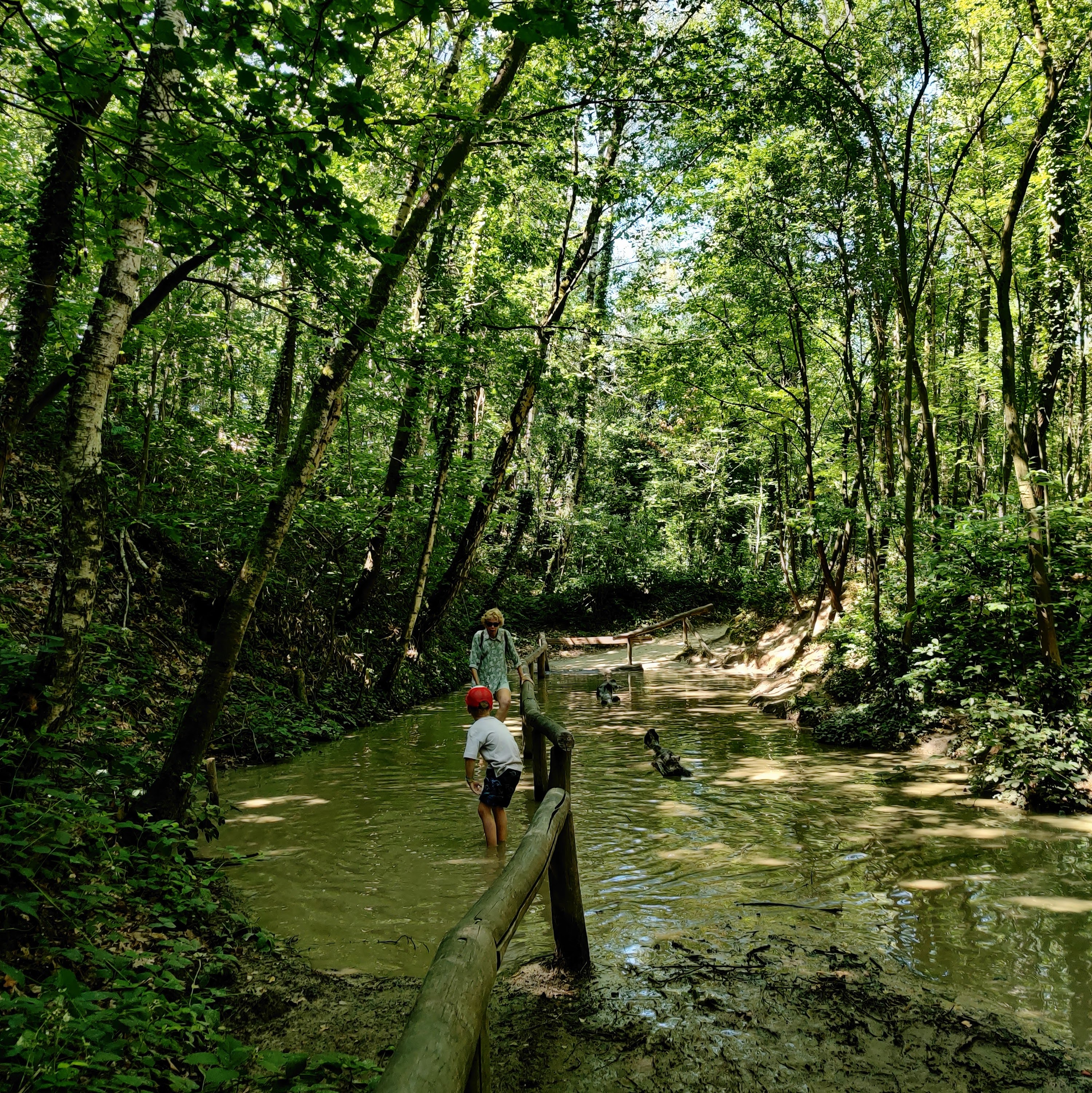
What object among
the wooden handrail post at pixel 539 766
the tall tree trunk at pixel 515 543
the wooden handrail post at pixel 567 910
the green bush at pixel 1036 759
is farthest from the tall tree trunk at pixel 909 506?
the tall tree trunk at pixel 515 543

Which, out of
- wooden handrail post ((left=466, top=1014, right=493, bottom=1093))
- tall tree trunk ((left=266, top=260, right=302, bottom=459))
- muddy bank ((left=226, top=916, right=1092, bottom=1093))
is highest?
tall tree trunk ((left=266, top=260, right=302, bottom=459))

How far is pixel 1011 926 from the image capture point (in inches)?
180

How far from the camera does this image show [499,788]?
6070 mm

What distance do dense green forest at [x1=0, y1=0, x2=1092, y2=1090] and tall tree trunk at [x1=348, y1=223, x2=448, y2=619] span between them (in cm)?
10

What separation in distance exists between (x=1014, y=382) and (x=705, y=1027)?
8.07 m

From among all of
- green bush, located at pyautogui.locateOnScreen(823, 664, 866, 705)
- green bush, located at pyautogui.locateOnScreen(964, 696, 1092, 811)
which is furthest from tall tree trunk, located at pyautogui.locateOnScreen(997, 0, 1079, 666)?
green bush, located at pyautogui.locateOnScreen(823, 664, 866, 705)

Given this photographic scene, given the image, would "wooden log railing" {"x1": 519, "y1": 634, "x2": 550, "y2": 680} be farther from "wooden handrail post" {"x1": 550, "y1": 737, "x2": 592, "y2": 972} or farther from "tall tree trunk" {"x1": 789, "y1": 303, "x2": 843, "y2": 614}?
"wooden handrail post" {"x1": 550, "y1": 737, "x2": 592, "y2": 972}

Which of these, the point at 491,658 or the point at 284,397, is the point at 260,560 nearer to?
the point at 491,658

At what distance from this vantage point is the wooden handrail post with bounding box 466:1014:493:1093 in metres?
2.11

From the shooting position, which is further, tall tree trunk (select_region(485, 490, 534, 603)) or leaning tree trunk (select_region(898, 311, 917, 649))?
tall tree trunk (select_region(485, 490, 534, 603))

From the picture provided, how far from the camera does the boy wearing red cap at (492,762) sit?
6.04 meters

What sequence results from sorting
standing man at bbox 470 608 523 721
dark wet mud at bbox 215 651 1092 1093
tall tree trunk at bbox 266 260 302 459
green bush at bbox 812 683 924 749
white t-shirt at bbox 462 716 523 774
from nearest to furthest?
dark wet mud at bbox 215 651 1092 1093, white t-shirt at bbox 462 716 523 774, standing man at bbox 470 608 523 721, green bush at bbox 812 683 924 749, tall tree trunk at bbox 266 260 302 459

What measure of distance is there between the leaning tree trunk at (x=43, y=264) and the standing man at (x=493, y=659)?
4628 mm

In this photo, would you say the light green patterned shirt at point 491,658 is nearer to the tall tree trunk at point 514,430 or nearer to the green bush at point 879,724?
the green bush at point 879,724
